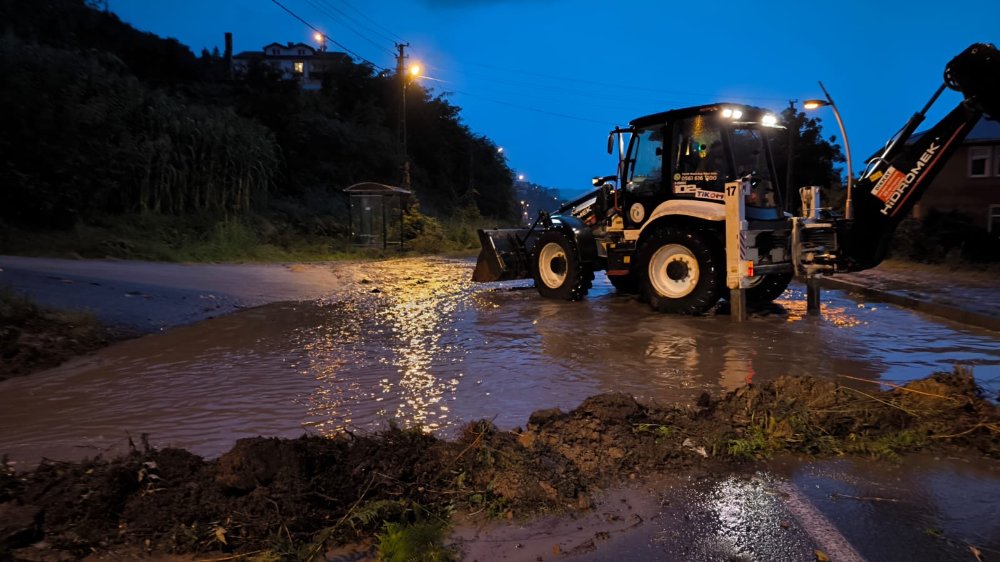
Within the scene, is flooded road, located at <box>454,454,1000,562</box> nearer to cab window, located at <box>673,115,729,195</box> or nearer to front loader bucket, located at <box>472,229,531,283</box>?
cab window, located at <box>673,115,729,195</box>

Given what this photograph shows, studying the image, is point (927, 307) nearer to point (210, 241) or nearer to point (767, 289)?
point (767, 289)

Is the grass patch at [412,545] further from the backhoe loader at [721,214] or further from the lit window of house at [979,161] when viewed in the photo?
the lit window of house at [979,161]

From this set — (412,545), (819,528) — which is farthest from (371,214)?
(819,528)

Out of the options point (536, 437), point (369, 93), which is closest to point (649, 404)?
point (536, 437)

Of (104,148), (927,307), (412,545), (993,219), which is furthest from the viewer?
(993,219)

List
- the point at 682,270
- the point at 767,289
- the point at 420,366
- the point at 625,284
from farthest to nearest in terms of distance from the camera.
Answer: the point at 625,284, the point at 767,289, the point at 682,270, the point at 420,366

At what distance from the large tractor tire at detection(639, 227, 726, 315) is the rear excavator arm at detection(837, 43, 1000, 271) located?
1.73 meters

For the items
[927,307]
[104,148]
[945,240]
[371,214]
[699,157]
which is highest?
[104,148]

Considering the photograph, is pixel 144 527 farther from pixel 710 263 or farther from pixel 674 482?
pixel 710 263

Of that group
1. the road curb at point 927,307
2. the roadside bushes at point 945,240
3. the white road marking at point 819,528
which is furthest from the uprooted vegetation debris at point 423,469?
the roadside bushes at point 945,240

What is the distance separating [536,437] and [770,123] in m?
8.42

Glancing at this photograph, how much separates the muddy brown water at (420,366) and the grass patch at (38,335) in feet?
0.98

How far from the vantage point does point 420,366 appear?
7.48 meters

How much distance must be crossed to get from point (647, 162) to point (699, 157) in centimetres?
106
